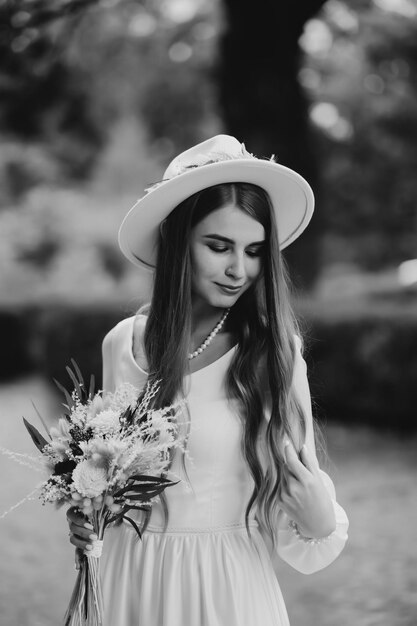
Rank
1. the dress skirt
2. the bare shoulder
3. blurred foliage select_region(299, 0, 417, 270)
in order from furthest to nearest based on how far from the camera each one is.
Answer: blurred foliage select_region(299, 0, 417, 270), the bare shoulder, the dress skirt

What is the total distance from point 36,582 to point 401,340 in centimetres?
442

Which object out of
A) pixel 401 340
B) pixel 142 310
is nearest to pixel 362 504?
pixel 401 340

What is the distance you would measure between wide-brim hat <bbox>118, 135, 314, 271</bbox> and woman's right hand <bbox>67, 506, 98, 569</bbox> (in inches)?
37.3

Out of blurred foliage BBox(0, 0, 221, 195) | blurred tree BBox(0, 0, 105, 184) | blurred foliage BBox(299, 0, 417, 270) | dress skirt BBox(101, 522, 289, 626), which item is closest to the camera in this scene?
dress skirt BBox(101, 522, 289, 626)

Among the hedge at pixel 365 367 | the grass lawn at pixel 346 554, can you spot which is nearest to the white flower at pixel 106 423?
the grass lawn at pixel 346 554

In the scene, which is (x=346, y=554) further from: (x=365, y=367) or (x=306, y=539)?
(x=306, y=539)

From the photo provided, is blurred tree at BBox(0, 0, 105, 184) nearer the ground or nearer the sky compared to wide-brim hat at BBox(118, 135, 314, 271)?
nearer the sky

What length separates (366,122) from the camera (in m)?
16.3

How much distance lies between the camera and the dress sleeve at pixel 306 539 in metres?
2.34

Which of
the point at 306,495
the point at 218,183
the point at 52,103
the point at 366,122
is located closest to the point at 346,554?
the point at 306,495

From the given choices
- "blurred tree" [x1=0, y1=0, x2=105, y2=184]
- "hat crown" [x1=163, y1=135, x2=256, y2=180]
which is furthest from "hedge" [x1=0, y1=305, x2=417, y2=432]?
"blurred tree" [x1=0, y1=0, x2=105, y2=184]

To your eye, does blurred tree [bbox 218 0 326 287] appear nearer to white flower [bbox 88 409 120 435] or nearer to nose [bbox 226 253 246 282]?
nose [bbox 226 253 246 282]

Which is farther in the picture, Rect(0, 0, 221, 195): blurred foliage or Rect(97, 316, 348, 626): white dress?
Rect(0, 0, 221, 195): blurred foliage

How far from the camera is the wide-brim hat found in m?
2.40
